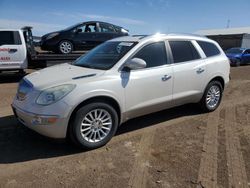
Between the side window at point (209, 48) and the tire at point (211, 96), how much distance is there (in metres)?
0.63

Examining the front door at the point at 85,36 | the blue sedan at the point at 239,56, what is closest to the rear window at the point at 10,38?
the front door at the point at 85,36

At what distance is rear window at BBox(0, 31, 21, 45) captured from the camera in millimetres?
10117

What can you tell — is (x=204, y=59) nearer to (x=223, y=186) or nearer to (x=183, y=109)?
(x=183, y=109)

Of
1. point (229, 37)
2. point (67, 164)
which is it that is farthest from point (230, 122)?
point (229, 37)

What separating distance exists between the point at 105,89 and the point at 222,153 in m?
2.01

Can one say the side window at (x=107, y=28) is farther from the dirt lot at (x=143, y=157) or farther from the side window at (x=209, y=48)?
the dirt lot at (x=143, y=157)

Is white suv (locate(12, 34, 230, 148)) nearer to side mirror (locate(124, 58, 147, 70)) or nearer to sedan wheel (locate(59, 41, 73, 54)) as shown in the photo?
side mirror (locate(124, 58, 147, 70))

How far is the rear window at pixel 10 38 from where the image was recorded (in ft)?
33.2

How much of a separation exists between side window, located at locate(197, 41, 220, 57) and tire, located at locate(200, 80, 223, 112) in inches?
24.7

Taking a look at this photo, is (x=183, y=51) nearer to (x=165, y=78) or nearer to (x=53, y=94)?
(x=165, y=78)

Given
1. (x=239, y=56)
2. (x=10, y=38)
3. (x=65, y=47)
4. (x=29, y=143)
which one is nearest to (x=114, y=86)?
(x=29, y=143)

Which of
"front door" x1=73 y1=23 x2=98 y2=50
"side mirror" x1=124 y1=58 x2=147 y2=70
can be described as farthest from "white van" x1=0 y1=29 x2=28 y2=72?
"side mirror" x1=124 y1=58 x2=147 y2=70

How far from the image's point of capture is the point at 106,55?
5.22 metres

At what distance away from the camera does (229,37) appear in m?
41.9
